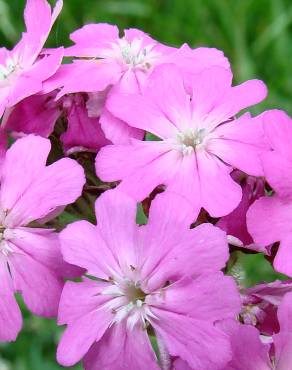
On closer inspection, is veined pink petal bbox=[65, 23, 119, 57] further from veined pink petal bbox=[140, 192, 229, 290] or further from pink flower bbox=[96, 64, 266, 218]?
veined pink petal bbox=[140, 192, 229, 290]

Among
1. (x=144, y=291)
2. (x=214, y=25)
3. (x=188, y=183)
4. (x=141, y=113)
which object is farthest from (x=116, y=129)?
(x=214, y=25)

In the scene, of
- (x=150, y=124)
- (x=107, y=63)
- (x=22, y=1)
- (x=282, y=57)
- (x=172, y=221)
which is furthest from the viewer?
(x=22, y=1)

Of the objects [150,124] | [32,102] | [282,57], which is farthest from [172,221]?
[282,57]

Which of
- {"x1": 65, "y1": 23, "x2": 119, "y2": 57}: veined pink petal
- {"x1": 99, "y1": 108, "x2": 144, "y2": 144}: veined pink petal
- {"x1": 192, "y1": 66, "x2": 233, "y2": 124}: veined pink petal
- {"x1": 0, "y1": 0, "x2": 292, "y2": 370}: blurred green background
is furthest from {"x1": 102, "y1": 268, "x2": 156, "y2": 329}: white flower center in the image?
{"x1": 0, "y1": 0, "x2": 292, "y2": 370}: blurred green background

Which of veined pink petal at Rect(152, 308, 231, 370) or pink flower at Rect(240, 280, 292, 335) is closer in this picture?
veined pink petal at Rect(152, 308, 231, 370)

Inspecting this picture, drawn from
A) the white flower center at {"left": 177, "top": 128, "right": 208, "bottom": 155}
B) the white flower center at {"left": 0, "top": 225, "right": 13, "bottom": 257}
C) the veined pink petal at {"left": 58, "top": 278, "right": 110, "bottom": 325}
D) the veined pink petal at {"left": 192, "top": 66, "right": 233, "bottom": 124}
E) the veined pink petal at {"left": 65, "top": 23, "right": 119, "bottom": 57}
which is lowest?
the veined pink petal at {"left": 58, "top": 278, "right": 110, "bottom": 325}

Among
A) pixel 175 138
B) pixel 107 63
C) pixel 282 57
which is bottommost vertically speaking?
pixel 282 57

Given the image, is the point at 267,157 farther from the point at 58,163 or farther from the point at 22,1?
the point at 22,1
